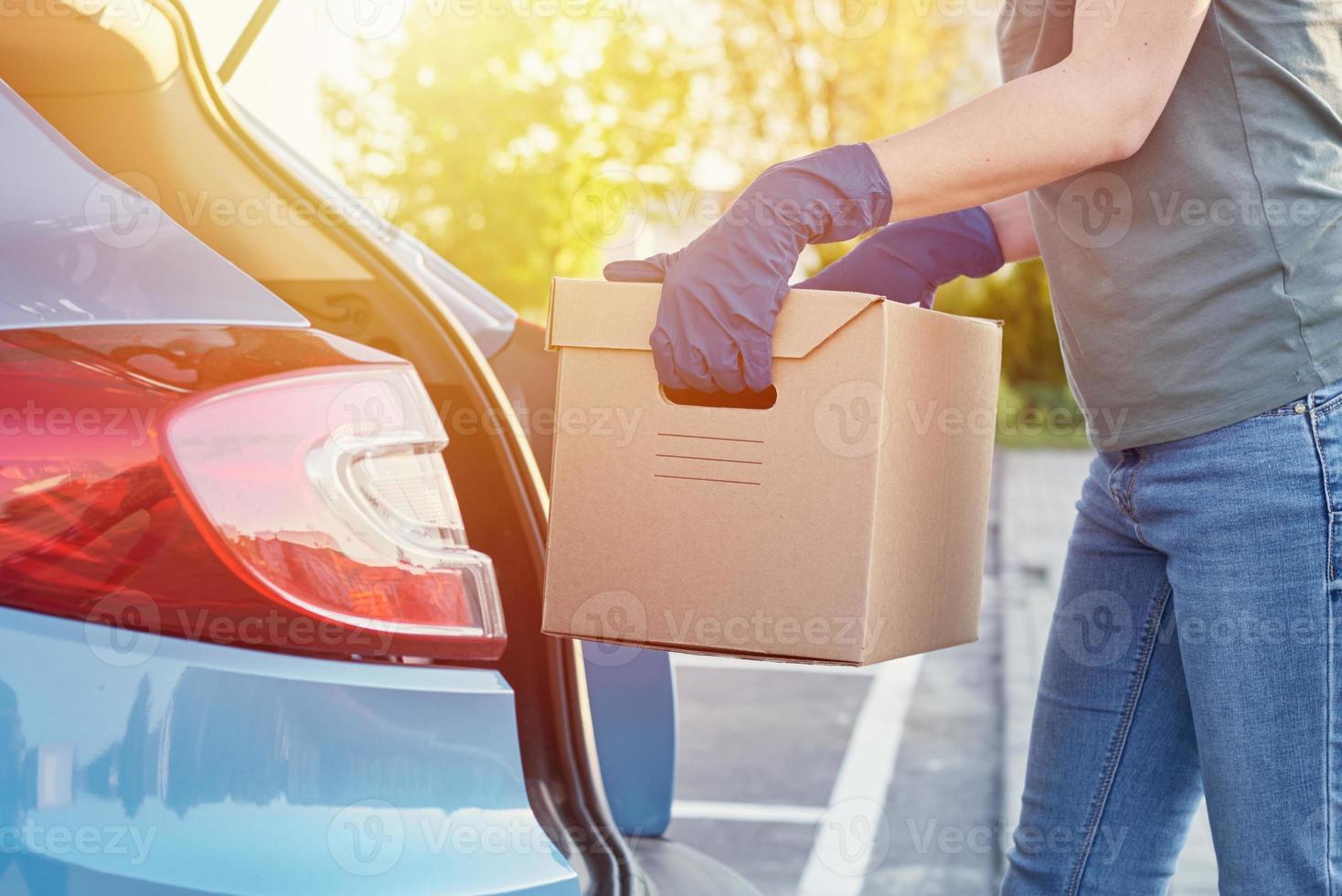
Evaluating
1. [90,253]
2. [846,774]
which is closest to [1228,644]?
[90,253]

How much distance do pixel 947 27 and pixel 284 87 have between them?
51.0ft

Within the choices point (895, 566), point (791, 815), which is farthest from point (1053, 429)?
point (895, 566)

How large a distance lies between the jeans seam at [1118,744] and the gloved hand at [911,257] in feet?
1.76

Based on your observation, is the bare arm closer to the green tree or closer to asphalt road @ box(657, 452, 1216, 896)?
asphalt road @ box(657, 452, 1216, 896)

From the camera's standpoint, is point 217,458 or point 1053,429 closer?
point 217,458

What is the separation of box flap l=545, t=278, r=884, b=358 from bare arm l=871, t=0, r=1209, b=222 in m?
0.17

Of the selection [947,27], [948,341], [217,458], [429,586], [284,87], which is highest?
[947,27]

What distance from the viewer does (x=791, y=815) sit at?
372 cm

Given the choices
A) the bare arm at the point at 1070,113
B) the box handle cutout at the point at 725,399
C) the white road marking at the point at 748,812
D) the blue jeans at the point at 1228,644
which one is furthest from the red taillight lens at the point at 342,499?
the white road marking at the point at 748,812

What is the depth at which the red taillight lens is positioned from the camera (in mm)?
1354

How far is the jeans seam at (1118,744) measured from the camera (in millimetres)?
1663

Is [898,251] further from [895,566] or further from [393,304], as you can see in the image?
[393,304]

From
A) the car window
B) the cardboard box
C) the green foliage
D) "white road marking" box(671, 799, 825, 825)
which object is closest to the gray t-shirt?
the cardboard box

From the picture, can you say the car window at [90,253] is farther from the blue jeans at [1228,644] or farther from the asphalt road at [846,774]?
the asphalt road at [846,774]
